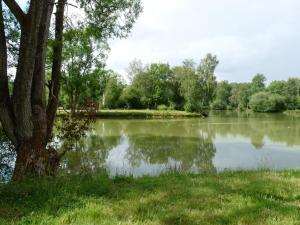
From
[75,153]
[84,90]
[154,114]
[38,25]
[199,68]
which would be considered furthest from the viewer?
[199,68]

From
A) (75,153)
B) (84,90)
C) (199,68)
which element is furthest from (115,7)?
(199,68)

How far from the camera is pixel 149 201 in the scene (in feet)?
17.5

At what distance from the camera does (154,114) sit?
60625 millimetres

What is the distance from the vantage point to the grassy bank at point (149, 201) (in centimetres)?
455

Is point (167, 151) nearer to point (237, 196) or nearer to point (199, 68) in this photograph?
point (237, 196)

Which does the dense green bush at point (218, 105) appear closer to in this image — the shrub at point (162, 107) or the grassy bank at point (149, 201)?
the shrub at point (162, 107)

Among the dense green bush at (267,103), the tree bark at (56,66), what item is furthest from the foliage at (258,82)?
the tree bark at (56,66)

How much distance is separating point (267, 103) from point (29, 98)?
98568 millimetres

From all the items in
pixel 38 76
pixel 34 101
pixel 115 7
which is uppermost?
pixel 115 7

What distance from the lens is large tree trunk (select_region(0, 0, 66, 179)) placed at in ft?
24.4

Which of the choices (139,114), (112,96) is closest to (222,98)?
(112,96)

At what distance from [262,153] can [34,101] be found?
15.0m

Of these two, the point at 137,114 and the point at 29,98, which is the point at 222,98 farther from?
the point at 29,98

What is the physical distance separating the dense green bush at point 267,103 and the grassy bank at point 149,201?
9764 cm
